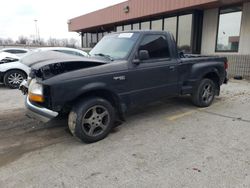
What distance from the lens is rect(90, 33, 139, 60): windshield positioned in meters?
4.33

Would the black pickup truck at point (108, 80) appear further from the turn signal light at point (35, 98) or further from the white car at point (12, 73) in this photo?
the white car at point (12, 73)

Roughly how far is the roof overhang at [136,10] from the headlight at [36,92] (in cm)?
924

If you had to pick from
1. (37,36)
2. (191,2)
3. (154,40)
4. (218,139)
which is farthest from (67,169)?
(37,36)

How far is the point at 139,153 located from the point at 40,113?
1737 millimetres

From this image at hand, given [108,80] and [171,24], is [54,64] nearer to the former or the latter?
[108,80]

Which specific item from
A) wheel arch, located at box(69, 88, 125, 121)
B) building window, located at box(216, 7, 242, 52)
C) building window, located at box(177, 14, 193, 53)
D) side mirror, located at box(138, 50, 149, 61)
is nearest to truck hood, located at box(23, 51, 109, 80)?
wheel arch, located at box(69, 88, 125, 121)

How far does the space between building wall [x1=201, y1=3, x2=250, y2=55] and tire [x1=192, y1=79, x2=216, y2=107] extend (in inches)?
228

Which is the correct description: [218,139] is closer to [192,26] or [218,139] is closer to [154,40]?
[154,40]

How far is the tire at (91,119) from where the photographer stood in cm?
361

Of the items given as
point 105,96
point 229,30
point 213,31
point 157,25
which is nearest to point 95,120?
point 105,96

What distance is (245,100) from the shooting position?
6.43 m

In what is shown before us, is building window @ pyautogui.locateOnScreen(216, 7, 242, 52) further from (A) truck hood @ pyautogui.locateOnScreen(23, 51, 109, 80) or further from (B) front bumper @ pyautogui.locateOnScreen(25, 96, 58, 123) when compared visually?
(B) front bumper @ pyautogui.locateOnScreen(25, 96, 58, 123)

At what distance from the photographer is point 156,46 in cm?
468

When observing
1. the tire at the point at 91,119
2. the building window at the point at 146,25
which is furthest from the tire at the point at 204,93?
the building window at the point at 146,25
